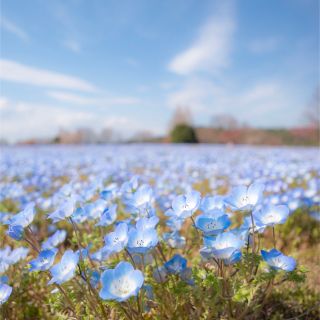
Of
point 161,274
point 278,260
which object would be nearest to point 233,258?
point 278,260

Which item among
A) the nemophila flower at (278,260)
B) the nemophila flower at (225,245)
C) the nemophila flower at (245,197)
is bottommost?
the nemophila flower at (278,260)

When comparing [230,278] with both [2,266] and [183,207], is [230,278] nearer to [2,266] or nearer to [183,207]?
[183,207]

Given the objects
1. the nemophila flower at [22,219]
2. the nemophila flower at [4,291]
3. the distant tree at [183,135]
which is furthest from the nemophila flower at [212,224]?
the distant tree at [183,135]

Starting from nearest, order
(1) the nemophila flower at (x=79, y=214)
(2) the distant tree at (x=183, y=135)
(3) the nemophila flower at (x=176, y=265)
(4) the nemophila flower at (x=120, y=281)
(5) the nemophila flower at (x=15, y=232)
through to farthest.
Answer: (4) the nemophila flower at (x=120, y=281) → (5) the nemophila flower at (x=15, y=232) → (3) the nemophila flower at (x=176, y=265) → (1) the nemophila flower at (x=79, y=214) → (2) the distant tree at (x=183, y=135)

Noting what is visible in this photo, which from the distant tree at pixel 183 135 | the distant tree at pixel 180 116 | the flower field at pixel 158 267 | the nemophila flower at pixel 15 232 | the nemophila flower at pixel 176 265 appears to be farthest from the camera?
the distant tree at pixel 180 116

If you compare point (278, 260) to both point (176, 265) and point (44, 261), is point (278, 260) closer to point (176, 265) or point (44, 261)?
point (176, 265)

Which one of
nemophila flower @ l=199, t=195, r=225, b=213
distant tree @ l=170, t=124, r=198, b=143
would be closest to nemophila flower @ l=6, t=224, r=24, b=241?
nemophila flower @ l=199, t=195, r=225, b=213

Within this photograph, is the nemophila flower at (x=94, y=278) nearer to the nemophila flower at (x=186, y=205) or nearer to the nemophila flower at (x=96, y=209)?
the nemophila flower at (x=96, y=209)
